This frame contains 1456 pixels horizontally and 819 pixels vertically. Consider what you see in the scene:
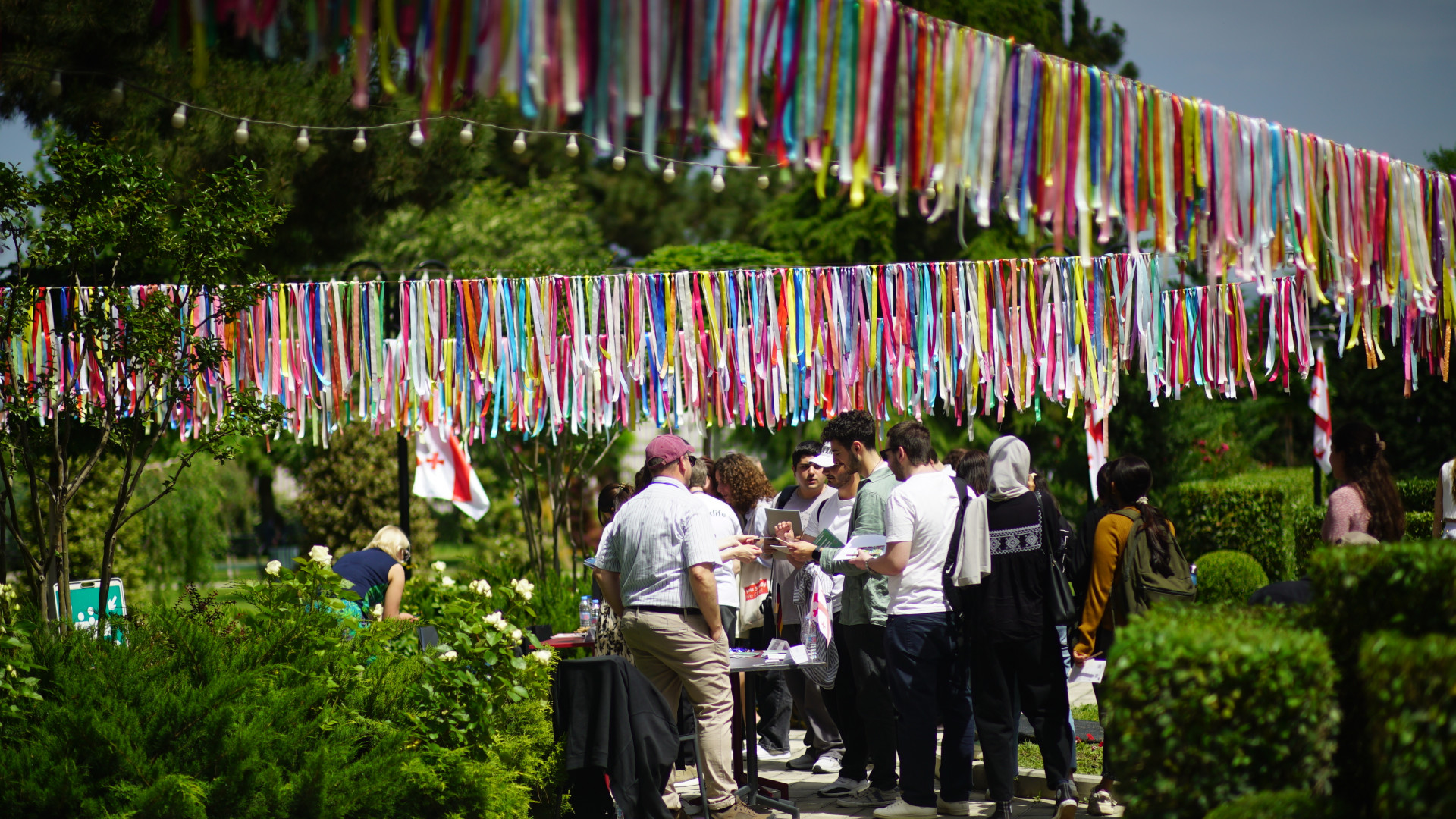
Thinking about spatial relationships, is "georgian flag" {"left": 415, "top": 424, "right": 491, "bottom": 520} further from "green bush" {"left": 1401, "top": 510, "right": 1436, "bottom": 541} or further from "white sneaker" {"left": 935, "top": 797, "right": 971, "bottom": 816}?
"green bush" {"left": 1401, "top": 510, "right": 1436, "bottom": 541}

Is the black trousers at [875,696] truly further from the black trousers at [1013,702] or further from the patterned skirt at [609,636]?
the patterned skirt at [609,636]

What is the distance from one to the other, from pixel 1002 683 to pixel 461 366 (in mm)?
3915

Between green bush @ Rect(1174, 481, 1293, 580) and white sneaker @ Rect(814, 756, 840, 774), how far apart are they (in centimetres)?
768

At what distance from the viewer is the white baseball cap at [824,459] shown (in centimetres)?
608

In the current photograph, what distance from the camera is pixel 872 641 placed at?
17.9ft

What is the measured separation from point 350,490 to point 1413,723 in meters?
16.5

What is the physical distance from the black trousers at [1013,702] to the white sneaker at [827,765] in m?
1.54

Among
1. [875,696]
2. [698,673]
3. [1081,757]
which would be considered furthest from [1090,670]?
[698,673]

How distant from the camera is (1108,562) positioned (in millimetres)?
5078

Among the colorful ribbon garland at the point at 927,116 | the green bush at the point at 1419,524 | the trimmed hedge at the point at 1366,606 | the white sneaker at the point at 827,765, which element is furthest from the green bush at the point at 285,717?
the green bush at the point at 1419,524

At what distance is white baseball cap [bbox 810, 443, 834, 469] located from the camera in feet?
19.9

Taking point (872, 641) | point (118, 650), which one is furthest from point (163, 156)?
point (872, 641)

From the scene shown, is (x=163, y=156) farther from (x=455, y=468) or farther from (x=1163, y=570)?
(x=1163, y=570)

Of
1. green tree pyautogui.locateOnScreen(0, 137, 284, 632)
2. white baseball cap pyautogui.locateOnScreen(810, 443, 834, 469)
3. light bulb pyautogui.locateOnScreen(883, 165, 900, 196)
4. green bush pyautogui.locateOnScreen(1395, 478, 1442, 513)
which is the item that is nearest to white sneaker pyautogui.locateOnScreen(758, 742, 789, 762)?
white baseball cap pyautogui.locateOnScreen(810, 443, 834, 469)
